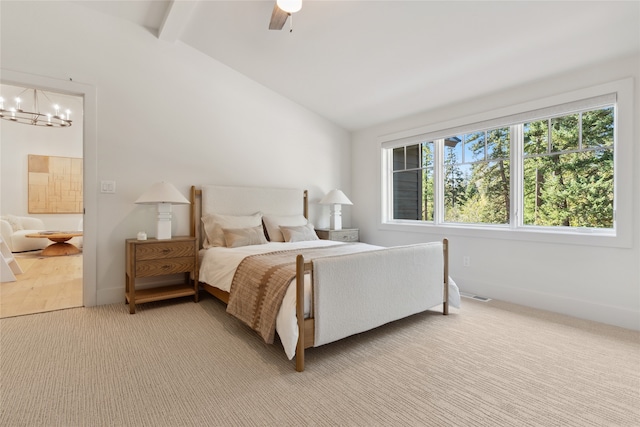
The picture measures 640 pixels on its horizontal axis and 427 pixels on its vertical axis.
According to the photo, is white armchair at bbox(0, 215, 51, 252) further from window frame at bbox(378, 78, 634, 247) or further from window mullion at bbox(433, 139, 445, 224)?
window mullion at bbox(433, 139, 445, 224)

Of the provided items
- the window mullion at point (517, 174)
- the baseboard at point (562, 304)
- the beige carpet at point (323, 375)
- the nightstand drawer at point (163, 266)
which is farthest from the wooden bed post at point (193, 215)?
the window mullion at point (517, 174)

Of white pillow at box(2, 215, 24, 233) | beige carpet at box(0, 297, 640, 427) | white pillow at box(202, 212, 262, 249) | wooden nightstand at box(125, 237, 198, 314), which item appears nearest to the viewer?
beige carpet at box(0, 297, 640, 427)

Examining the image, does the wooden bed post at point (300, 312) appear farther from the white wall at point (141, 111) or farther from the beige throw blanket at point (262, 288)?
the white wall at point (141, 111)

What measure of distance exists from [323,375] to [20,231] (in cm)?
711

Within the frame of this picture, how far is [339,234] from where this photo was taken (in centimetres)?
464

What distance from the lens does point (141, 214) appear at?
351 cm

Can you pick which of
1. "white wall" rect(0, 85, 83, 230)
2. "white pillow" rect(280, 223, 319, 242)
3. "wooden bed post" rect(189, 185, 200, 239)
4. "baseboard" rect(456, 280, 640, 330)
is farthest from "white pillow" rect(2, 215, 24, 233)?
"baseboard" rect(456, 280, 640, 330)

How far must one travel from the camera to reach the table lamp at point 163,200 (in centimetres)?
310

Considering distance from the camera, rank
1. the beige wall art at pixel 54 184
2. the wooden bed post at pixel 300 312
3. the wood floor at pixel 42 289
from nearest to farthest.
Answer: the wooden bed post at pixel 300 312, the wood floor at pixel 42 289, the beige wall art at pixel 54 184

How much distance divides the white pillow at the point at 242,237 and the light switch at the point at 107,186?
47.8 inches

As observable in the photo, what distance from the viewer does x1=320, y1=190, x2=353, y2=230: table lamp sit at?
463 centimetres

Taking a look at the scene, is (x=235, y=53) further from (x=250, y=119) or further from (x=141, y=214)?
(x=141, y=214)

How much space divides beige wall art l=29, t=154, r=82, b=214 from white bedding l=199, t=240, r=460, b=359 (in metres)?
5.54

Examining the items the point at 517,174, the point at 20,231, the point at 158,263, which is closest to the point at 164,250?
the point at 158,263
